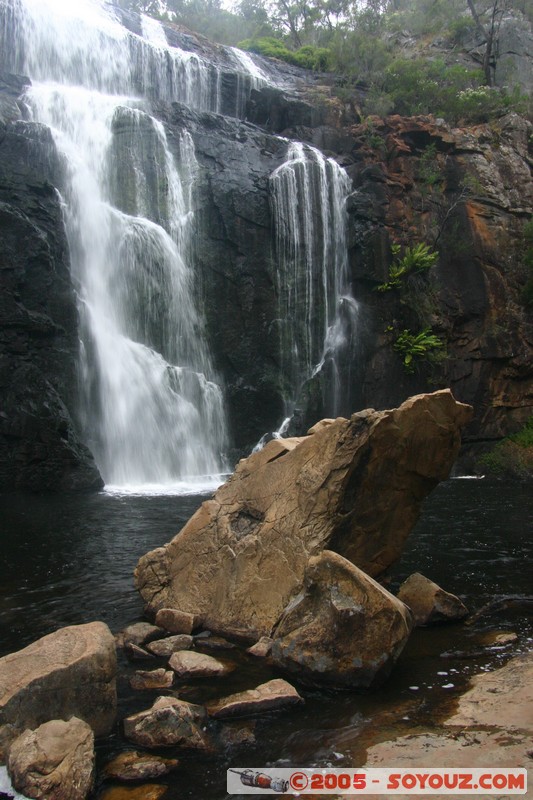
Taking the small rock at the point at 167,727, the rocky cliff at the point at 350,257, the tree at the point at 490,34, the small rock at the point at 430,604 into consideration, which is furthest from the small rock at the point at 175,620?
the tree at the point at 490,34

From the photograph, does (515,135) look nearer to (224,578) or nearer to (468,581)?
(468,581)

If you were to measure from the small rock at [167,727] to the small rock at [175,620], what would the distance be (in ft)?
6.04

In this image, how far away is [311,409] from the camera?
22.6m

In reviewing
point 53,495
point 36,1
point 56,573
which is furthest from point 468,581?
point 36,1

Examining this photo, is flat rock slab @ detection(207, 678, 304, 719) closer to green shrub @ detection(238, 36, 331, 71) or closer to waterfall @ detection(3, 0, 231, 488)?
waterfall @ detection(3, 0, 231, 488)

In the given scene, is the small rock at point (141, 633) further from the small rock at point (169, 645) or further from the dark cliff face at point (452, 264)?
the dark cliff face at point (452, 264)

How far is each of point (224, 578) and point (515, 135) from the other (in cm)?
2824

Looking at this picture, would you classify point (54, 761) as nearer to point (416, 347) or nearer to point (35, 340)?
point (35, 340)

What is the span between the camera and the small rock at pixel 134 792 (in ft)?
12.8

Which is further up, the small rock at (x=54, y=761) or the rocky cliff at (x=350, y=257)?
the rocky cliff at (x=350, y=257)

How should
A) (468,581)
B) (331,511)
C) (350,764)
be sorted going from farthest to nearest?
(468,581)
(331,511)
(350,764)

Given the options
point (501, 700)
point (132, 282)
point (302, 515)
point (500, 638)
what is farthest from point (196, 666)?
point (132, 282)

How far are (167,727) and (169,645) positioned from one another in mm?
1614

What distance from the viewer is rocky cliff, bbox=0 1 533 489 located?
18344 millimetres
